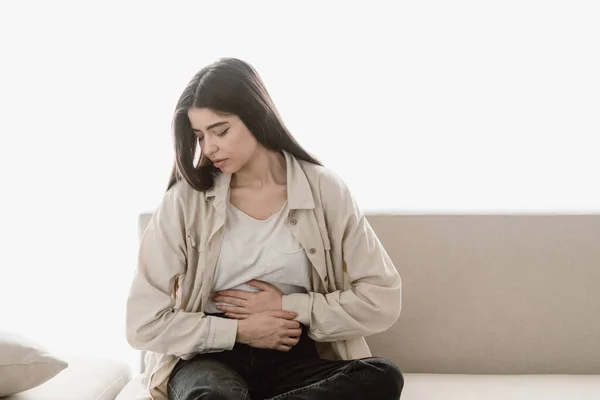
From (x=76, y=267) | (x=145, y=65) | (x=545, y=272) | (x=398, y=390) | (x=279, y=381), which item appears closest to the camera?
(x=398, y=390)

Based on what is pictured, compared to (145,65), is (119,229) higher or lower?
lower

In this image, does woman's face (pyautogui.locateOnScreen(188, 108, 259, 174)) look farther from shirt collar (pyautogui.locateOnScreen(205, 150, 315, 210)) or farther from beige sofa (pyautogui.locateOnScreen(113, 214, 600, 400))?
beige sofa (pyautogui.locateOnScreen(113, 214, 600, 400))

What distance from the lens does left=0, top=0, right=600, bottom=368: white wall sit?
2.22m

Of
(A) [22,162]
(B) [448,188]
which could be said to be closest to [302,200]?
(B) [448,188]

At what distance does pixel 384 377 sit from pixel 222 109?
71 cm

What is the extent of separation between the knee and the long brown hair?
59 cm

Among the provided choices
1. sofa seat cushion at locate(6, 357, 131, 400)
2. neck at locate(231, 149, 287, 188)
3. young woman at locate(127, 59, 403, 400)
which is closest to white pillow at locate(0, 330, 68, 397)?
sofa seat cushion at locate(6, 357, 131, 400)

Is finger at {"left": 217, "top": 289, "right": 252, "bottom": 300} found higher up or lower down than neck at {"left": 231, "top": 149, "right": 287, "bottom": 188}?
lower down

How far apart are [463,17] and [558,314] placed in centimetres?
95

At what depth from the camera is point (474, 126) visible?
2283 mm

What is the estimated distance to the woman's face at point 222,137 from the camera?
5.47 ft

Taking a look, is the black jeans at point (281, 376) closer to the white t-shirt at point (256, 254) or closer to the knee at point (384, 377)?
the knee at point (384, 377)

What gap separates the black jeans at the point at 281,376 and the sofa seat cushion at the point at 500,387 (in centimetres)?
22

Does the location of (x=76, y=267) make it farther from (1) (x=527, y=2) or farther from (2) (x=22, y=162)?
(1) (x=527, y=2)
